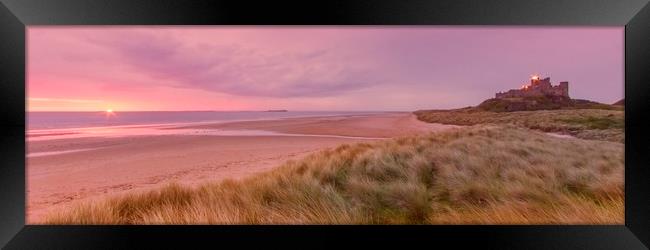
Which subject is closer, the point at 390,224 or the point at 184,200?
the point at 390,224

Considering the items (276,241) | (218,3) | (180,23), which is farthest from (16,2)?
(276,241)

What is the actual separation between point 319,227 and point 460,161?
1353 millimetres

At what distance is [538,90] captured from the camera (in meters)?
2.34

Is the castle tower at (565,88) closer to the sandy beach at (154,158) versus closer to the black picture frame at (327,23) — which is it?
the black picture frame at (327,23)

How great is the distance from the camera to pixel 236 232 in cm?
154

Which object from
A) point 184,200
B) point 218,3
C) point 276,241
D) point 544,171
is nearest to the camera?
point 218,3

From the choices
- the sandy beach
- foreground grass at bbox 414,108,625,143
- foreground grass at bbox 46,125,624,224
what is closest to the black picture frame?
foreground grass at bbox 46,125,624,224

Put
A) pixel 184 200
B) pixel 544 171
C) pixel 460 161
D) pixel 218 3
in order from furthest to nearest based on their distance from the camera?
pixel 460 161 → pixel 544 171 → pixel 184 200 → pixel 218 3

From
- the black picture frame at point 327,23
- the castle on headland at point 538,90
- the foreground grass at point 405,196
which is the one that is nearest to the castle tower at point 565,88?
the castle on headland at point 538,90

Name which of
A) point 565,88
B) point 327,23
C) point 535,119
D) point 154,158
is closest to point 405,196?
point 327,23

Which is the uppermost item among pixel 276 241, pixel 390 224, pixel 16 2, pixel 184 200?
pixel 16 2

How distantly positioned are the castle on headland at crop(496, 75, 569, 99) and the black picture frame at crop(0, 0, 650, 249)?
0.71m

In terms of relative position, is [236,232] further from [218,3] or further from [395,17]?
[395,17]

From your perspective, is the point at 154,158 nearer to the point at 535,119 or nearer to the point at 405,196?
the point at 405,196
